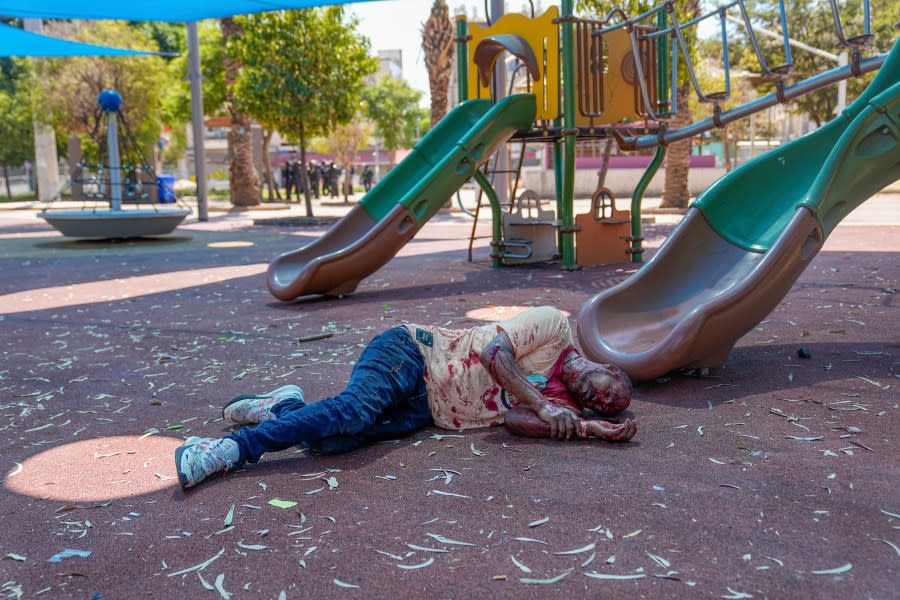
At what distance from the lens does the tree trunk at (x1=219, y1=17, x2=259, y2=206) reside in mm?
22875

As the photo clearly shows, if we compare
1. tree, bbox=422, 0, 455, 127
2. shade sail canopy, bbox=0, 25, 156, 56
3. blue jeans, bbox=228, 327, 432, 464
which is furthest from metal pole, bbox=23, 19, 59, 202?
blue jeans, bbox=228, 327, 432, 464

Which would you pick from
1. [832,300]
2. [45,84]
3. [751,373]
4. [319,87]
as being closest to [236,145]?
[319,87]

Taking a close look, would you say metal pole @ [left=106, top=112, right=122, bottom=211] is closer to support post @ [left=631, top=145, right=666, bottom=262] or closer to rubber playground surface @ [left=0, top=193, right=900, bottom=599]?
support post @ [left=631, top=145, right=666, bottom=262]

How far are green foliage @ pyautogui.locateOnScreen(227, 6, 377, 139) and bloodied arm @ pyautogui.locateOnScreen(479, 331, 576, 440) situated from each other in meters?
16.4

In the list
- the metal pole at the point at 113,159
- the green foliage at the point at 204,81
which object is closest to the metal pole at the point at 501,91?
the metal pole at the point at 113,159

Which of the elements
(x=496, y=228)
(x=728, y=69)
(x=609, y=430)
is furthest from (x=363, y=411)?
(x=496, y=228)

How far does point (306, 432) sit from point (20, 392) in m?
2.42

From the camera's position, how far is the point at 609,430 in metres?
3.59

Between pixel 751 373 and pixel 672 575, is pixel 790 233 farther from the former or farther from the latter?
pixel 672 575

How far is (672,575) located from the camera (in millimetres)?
2463

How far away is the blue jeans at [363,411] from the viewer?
340 cm

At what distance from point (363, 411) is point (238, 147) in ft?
69.6

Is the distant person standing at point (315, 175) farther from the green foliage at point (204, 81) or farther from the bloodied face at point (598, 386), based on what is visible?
the bloodied face at point (598, 386)

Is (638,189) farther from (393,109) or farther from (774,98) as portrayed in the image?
(393,109)
